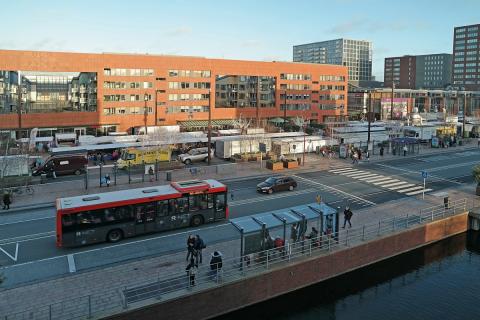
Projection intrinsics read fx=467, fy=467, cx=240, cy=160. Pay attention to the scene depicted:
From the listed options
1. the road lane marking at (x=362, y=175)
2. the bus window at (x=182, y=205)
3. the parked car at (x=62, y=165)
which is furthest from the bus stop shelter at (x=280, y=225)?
the parked car at (x=62, y=165)

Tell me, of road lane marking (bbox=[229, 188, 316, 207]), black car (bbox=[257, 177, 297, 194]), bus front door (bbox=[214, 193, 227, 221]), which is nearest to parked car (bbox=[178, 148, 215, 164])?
black car (bbox=[257, 177, 297, 194])

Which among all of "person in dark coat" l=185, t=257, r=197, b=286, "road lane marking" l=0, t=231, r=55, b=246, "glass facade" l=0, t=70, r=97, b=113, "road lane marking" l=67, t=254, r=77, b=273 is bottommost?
"road lane marking" l=67, t=254, r=77, b=273

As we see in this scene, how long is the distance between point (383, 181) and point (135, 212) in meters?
21.9

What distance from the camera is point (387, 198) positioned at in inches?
1208

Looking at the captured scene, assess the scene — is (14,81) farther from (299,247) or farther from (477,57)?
(477,57)

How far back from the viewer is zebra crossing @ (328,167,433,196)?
33312 millimetres

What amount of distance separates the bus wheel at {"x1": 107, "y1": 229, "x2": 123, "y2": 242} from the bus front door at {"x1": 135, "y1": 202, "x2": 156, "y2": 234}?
2.69ft

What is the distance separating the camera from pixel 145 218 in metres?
22.2

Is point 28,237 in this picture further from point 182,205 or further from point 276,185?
point 276,185

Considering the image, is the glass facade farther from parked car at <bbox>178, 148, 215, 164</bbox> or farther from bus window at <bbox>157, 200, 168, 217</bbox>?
bus window at <bbox>157, 200, 168, 217</bbox>

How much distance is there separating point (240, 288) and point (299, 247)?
11.5 ft

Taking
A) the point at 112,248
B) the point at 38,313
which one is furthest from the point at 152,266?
the point at 38,313

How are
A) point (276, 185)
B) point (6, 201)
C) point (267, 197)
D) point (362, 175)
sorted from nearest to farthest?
point (6, 201) < point (267, 197) < point (276, 185) < point (362, 175)

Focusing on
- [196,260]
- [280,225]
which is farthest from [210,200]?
[196,260]
